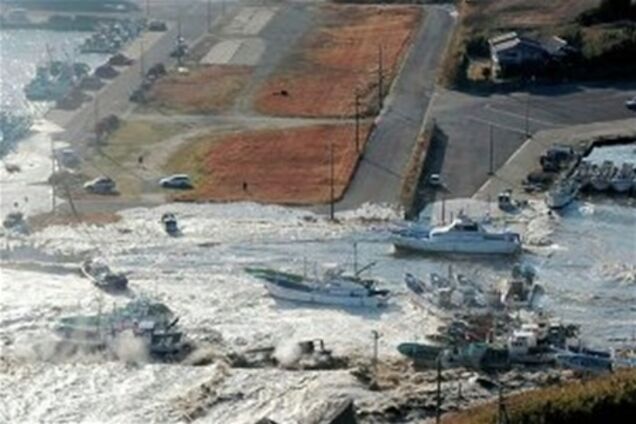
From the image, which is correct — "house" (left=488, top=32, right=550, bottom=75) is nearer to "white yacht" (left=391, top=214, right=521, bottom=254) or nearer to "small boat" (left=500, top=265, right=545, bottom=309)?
"white yacht" (left=391, top=214, right=521, bottom=254)

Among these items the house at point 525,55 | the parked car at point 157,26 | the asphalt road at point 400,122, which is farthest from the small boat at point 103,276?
the parked car at point 157,26

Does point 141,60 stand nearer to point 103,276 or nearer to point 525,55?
point 525,55

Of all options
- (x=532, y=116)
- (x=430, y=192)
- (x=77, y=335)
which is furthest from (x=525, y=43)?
(x=77, y=335)

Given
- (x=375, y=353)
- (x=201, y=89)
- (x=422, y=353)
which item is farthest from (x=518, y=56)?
(x=422, y=353)

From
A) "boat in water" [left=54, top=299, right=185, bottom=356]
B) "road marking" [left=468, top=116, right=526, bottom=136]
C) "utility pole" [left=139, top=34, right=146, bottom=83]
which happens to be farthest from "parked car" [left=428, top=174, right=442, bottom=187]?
"utility pole" [left=139, top=34, right=146, bottom=83]

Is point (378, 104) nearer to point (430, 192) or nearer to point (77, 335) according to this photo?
point (430, 192)
